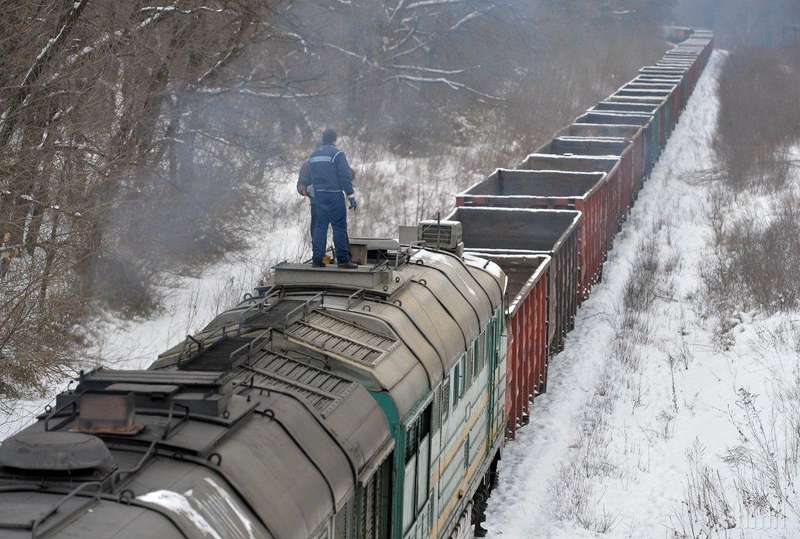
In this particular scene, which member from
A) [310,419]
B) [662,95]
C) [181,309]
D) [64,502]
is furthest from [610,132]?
[64,502]

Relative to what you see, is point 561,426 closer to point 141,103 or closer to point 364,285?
point 364,285

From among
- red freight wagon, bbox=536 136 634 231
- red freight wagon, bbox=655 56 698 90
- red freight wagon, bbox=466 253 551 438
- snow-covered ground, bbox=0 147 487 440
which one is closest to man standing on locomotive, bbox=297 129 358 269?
red freight wagon, bbox=466 253 551 438

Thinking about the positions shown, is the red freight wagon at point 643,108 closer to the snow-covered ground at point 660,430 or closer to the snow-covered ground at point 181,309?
the snow-covered ground at point 660,430

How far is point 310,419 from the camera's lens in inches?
204

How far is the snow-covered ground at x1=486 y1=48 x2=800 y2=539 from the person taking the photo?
33.1 feet

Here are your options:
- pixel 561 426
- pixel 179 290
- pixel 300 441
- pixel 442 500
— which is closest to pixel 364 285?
pixel 442 500

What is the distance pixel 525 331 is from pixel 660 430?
221cm

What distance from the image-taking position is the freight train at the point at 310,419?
A: 393 centimetres

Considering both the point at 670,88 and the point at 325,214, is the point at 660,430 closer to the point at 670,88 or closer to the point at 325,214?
the point at 325,214

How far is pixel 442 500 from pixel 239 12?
40.4 feet

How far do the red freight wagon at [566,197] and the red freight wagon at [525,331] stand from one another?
304 cm

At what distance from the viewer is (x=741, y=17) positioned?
91688mm

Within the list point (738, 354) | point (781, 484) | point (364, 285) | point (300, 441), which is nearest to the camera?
point (300, 441)

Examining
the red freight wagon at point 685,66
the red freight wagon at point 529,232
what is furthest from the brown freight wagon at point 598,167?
the red freight wagon at point 685,66
